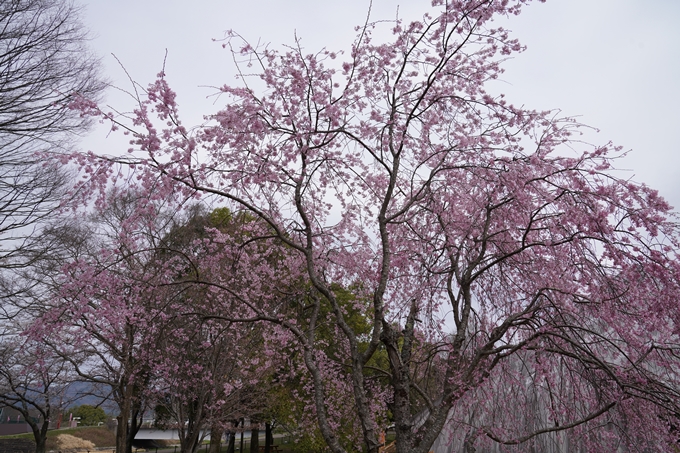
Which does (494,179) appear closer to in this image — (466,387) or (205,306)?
(466,387)

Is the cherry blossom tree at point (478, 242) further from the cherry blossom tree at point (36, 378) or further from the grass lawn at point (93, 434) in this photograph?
the grass lawn at point (93, 434)

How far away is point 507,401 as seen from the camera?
6391 millimetres

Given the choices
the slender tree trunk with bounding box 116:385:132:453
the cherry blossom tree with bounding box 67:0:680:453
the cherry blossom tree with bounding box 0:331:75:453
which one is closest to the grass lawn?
the cherry blossom tree with bounding box 0:331:75:453

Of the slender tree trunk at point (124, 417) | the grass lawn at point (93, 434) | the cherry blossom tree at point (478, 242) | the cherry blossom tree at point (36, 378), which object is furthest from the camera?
the grass lawn at point (93, 434)

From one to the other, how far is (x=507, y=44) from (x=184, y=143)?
13.5ft

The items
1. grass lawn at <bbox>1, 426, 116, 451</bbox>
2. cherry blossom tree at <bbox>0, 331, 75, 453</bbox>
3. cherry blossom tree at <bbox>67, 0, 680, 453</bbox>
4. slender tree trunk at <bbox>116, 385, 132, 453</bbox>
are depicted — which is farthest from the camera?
grass lawn at <bbox>1, 426, 116, 451</bbox>

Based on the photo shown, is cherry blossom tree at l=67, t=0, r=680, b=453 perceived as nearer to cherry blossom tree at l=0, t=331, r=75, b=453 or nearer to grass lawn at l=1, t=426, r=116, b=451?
cherry blossom tree at l=0, t=331, r=75, b=453

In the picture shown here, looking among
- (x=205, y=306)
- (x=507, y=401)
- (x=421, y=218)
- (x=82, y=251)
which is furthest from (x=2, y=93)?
(x=507, y=401)

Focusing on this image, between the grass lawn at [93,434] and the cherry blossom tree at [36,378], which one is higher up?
the cherry blossom tree at [36,378]

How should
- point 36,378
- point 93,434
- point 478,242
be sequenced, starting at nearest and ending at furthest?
point 478,242 → point 36,378 → point 93,434

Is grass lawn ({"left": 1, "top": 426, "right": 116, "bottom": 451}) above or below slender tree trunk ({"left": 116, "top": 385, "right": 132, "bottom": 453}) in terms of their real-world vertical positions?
below

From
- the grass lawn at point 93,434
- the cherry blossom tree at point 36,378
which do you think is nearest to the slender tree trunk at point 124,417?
the cherry blossom tree at point 36,378

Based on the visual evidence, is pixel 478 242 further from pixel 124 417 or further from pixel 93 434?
pixel 93 434

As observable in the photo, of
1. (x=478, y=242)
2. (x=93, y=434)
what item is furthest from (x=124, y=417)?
(x=93, y=434)
